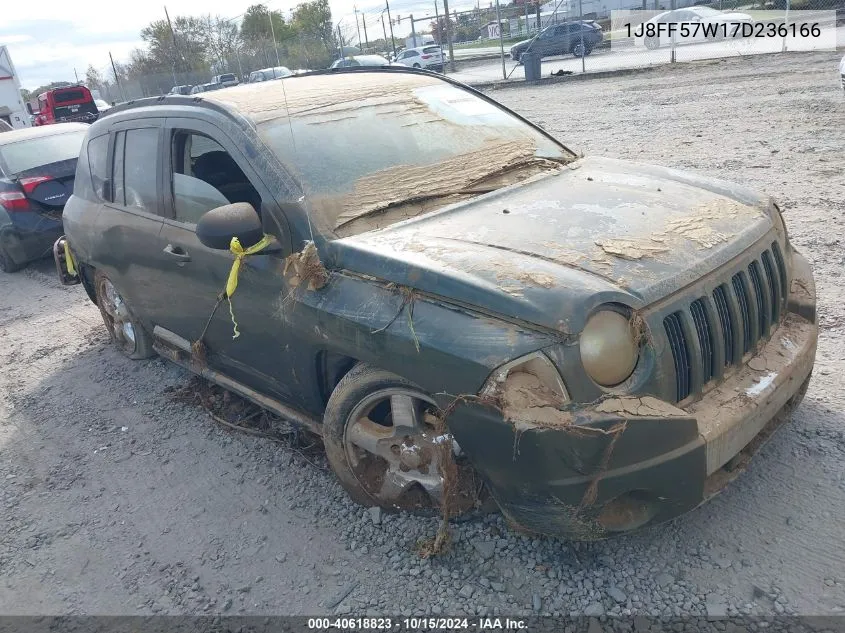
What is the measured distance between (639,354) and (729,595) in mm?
955

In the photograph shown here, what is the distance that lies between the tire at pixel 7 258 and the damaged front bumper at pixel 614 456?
769 cm

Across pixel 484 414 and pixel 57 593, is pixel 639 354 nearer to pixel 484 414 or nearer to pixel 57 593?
pixel 484 414

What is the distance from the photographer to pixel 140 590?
2.95m

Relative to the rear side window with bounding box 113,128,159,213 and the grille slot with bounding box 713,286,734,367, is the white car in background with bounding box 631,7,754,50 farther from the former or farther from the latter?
the grille slot with bounding box 713,286,734,367

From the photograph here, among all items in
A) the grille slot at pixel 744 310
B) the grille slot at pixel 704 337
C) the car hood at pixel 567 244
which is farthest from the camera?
the grille slot at pixel 744 310

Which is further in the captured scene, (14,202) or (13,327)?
(14,202)

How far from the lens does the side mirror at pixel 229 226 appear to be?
2.99 meters

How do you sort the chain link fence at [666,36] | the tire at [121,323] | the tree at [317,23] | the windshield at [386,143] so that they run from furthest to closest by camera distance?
the tree at [317,23] → the chain link fence at [666,36] → the tire at [121,323] → the windshield at [386,143]

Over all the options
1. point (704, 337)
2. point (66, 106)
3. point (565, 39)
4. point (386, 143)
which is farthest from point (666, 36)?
point (704, 337)

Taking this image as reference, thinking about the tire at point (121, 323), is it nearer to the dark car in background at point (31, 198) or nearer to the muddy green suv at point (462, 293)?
the muddy green suv at point (462, 293)

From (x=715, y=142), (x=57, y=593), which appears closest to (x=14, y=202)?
(x=57, y=593)

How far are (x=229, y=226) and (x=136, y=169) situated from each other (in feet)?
5.13

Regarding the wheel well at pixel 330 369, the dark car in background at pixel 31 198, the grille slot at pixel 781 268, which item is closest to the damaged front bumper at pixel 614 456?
the grille slot at pixel 781 268

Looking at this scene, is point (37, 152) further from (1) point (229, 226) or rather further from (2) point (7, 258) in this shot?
(1) point (229, 226)
